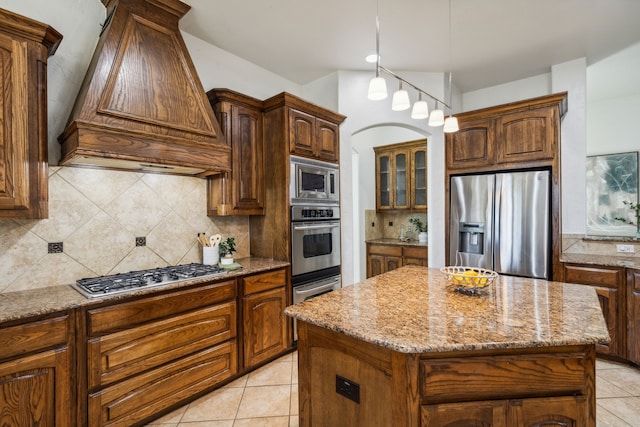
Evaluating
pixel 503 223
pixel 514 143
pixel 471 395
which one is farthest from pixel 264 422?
pixel 514 143

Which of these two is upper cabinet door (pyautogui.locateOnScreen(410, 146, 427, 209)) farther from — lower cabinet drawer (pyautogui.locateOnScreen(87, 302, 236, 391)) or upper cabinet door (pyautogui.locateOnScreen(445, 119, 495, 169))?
lower cabinet drawer (pyautogui.locateOnScreen(87, 302, 236, 391))

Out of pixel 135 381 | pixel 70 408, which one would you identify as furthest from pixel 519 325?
pixel 70 408

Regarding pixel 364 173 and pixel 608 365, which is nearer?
pixel 608 365

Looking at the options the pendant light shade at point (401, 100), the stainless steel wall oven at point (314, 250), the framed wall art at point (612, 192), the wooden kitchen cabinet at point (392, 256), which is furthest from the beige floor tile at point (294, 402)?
the framed wall art at point (612, 192)

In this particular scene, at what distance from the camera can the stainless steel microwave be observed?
295cm

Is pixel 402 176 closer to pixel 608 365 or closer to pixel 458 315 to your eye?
pixel 608 365

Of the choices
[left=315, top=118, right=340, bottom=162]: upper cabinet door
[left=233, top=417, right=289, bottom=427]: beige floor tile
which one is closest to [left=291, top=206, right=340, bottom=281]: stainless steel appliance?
[left=315, top=118, right=340, bottom=162]: upper cabinet door

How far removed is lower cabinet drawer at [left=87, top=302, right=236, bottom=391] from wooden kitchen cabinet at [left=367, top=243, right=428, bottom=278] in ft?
9.32

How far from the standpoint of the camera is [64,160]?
2.03 metres

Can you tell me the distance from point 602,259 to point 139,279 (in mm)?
4000

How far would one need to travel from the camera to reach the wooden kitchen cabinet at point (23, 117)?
1669 mm

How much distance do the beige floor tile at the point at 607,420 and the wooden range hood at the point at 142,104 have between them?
3.15m

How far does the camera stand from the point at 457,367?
3.77 ft

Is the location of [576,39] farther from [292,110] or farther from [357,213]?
[357,213]
